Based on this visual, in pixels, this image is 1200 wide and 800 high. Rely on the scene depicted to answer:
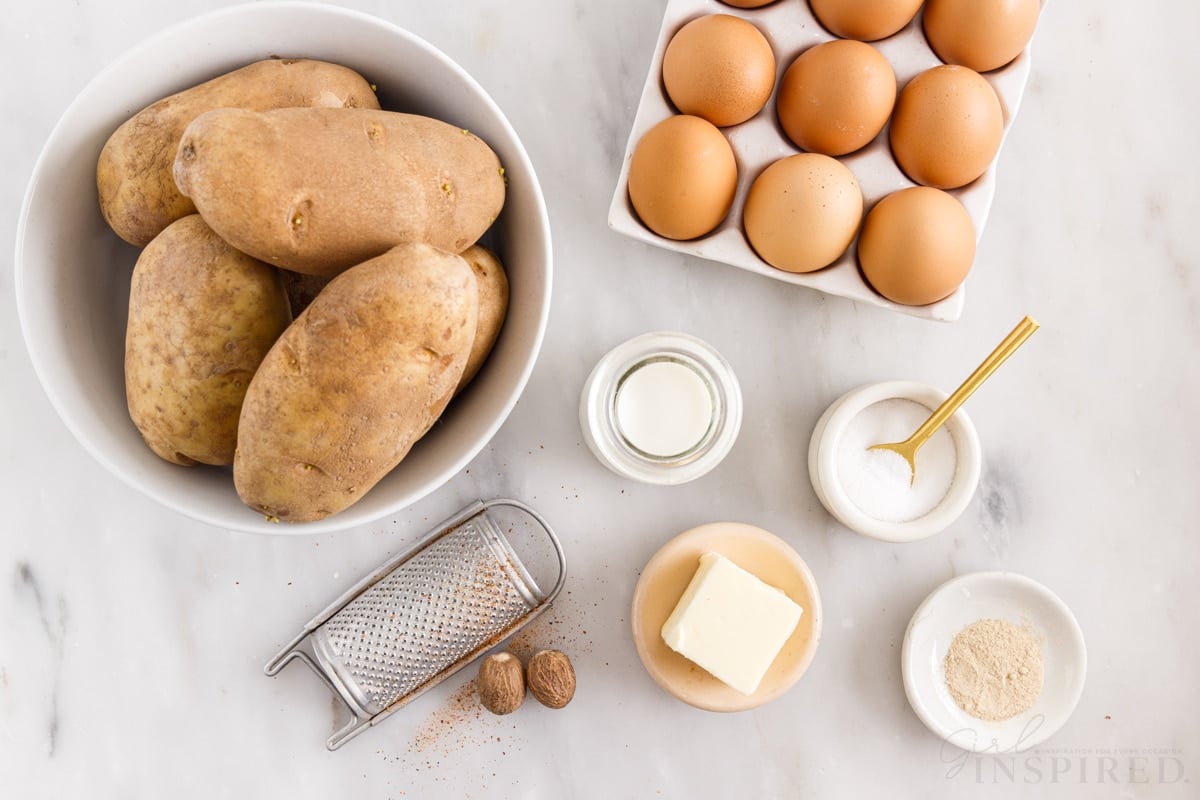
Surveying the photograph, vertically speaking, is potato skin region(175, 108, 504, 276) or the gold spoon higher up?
potato skin region(175, 108, 504, 276)

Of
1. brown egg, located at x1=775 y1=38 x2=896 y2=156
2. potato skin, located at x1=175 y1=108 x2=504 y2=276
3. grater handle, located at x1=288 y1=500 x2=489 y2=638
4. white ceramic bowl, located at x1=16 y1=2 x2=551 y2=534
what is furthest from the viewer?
grater handle, located at x1=288 y1=500 x2=489 y2=638

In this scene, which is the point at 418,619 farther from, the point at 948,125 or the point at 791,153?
the point at 948,125

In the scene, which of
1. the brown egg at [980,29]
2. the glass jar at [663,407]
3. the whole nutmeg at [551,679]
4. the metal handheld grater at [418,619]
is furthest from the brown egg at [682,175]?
the whole nutmeg at [551,679]

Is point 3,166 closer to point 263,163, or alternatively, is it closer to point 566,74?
point 263,163

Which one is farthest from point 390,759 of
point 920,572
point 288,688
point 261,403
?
point 920,572

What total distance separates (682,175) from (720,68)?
117 mm

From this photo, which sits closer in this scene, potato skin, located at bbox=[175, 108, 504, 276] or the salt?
potato skin, located at bbox=[175, 108, 504, 276]

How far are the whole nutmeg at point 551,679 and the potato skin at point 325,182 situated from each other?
49 cm

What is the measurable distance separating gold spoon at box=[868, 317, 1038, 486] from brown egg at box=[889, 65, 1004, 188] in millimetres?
176

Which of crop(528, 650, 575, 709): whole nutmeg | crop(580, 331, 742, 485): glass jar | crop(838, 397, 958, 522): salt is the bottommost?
crop(528, 650, 575, 709): whole nutmeg

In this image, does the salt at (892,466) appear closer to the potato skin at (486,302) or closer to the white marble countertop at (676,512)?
the white marble countertop at (676,512)

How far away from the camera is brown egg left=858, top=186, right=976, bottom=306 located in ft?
2.99

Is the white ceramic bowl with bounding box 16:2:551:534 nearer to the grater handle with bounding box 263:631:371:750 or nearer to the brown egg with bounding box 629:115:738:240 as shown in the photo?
the brown egg with bounding box 629:115:738:240

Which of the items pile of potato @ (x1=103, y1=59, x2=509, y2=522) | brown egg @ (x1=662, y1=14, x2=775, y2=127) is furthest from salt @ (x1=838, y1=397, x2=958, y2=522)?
pile of potato @ (x1=103, y1=59, x2=509, y2=522)
